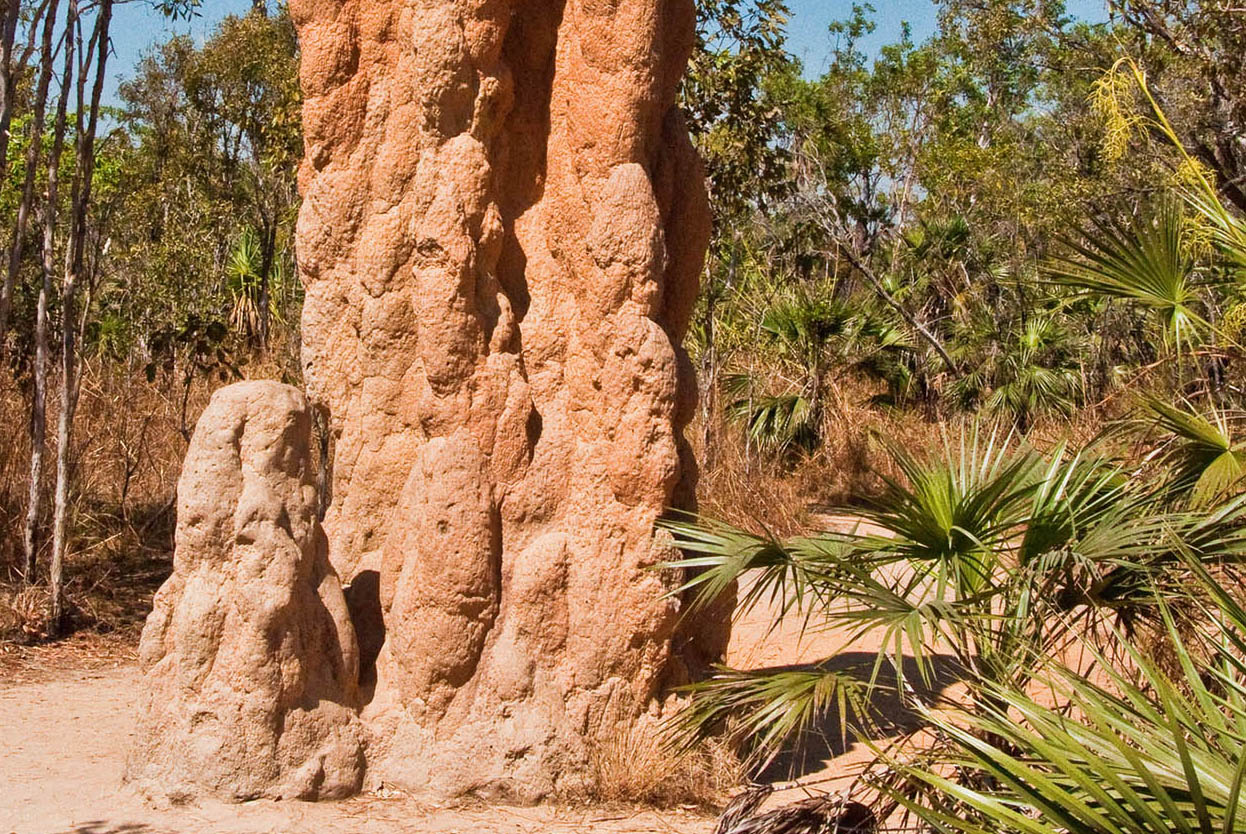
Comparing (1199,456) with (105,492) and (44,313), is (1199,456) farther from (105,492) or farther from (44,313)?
(105,492)

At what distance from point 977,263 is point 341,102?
14.6 metres

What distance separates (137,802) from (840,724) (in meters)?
3.14

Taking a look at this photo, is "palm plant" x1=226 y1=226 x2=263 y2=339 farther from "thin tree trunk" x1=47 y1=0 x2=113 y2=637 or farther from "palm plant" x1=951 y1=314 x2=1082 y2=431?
"palm plant" x1=951 y1=314 x2=1082 y2=431

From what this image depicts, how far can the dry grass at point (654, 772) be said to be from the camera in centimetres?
595

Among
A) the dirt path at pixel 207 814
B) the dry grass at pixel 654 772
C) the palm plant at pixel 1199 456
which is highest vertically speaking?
the palm plant at pixel 1199 456

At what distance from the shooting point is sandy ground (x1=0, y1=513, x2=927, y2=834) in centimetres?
546

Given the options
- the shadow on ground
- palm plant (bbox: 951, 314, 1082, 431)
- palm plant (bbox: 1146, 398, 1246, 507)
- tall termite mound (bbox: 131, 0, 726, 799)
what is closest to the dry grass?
tall termite mound (bbox: 131, 0, 726, 799)

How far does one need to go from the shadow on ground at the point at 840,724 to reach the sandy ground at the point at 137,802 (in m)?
0.02

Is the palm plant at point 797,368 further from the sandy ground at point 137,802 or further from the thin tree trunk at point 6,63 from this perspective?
the thin tree trunk at point 6,63

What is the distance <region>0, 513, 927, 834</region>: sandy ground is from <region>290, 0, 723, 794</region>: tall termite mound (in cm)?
26

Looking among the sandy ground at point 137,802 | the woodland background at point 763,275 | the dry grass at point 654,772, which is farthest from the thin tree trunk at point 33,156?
the dry grass at point 654,772

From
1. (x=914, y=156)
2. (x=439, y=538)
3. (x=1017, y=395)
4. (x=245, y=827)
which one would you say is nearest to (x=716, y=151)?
(x=1017, y=395)

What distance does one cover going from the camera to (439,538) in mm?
5945

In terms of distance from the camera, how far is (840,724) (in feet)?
22.2
